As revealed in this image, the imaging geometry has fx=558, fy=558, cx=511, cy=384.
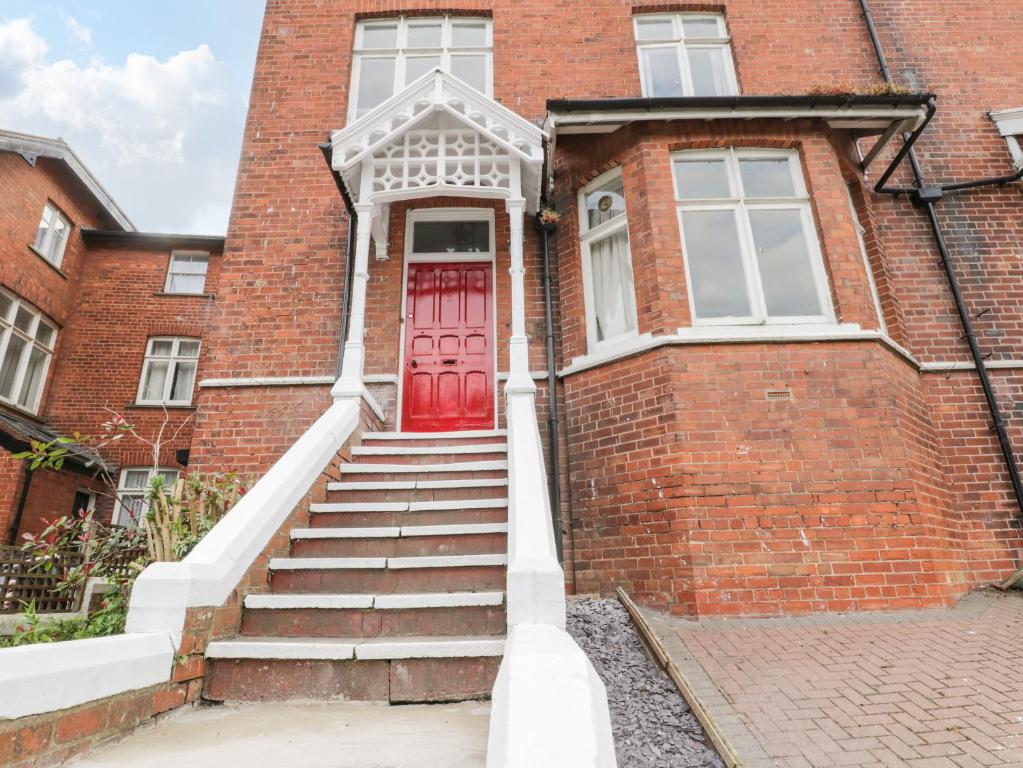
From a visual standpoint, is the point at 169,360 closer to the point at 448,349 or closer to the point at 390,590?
the point at 448,349

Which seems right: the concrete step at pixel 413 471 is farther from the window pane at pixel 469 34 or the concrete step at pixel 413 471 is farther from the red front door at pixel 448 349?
the window pane at pixel 469 34

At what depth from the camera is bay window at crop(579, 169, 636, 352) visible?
6332 mm

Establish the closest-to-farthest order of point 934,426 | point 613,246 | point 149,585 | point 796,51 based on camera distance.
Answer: point 149,585, point 934,426, point 613,246, point 796,51

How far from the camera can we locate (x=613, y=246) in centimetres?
657

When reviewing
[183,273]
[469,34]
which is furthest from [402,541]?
[183,273]

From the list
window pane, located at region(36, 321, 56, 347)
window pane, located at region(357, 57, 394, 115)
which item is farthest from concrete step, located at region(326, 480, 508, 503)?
window pane, located at region(36, 321, 56, 347)

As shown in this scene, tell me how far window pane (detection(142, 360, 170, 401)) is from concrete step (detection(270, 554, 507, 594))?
11491mm

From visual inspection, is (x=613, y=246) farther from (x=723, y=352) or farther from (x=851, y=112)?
(x=851, y=112)

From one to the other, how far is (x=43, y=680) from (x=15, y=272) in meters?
13.5

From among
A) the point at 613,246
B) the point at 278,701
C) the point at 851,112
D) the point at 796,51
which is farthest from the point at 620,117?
the point at 278,701

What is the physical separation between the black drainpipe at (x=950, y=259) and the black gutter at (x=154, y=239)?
13813mm

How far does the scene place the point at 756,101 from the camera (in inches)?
235

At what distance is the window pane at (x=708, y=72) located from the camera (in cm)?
807

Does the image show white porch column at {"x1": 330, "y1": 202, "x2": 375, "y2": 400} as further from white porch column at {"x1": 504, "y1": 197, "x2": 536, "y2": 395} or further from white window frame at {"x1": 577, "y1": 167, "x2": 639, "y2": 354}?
white window frame at {"x1": 577, "y1": 167, "x2": 639, "y2": 354}
